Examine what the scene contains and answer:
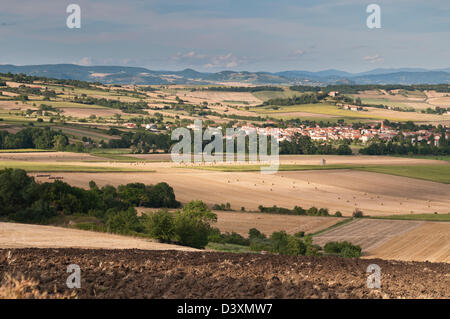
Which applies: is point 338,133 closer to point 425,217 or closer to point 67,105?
point 67,105

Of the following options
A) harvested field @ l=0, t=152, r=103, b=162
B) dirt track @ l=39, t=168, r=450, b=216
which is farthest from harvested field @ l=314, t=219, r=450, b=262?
harvested field @ l=0, t=152, r=103, b=162

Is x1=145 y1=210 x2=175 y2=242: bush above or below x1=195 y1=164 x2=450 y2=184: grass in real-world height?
above

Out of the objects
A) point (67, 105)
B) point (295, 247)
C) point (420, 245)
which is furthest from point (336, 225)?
point (67, 105)

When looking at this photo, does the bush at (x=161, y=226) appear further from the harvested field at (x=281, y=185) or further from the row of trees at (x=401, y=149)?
the row of trees at (x=401, y=149)

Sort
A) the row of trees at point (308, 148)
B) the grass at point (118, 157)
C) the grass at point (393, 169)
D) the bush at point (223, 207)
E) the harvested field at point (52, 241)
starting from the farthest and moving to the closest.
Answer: the row of trees at point (308, 148) < the grass at point (118, 157) < the grass at point (393, 169) < the bush at point (223, 207) < the harvested field at point (52, 241)

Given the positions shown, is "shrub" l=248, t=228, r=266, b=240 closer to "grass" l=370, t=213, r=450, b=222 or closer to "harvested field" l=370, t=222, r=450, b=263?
"harvested field" l=370, t=222, r=450, b=263

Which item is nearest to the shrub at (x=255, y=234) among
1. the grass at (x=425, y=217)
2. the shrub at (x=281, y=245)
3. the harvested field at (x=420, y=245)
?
the shrub at (x=281, y=245)

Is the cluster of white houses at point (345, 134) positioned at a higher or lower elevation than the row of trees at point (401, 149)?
higher
